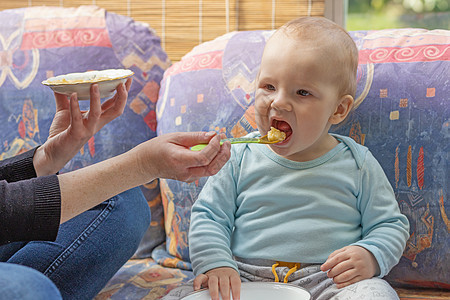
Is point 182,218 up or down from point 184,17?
down

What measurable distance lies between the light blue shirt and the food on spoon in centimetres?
11

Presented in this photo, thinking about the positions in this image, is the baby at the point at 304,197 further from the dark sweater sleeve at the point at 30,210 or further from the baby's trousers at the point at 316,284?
the dark sweater sleeve at the point at 30,210

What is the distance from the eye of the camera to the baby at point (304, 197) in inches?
46.8

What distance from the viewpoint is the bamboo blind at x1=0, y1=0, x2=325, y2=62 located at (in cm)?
201

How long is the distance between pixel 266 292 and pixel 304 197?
258 millimetres

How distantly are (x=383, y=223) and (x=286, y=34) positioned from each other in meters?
0.49

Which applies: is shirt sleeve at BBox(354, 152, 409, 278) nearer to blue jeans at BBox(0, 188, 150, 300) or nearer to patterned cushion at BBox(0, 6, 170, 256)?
blue jeans at BBox(0, 188, 150, 300)

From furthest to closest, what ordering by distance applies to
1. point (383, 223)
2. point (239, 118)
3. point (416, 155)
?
point (239, 118) < point (416, 155) < point (383, 223)

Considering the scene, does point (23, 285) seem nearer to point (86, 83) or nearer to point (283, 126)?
point (86, 83)

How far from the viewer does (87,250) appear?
1.24 metres

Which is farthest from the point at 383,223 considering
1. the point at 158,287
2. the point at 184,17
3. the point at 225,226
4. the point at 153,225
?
the point at 184,17

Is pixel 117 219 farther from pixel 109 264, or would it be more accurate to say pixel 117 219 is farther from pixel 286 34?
pixel 286 34

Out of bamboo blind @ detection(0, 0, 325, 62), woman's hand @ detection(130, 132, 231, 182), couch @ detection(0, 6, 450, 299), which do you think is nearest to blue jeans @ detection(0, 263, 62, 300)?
woman's hand @ detection(130, 132, 231, 182)

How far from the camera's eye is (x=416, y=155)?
1.37 metres
